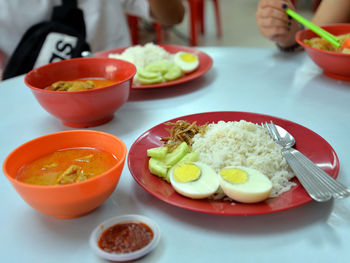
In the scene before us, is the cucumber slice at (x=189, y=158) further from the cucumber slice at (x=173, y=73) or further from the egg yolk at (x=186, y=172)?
the cucumber slice at (x=173, y=73)

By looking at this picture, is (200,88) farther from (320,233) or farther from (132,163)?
(320,233)

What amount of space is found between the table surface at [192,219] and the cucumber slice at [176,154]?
0.10 m

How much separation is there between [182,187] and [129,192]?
0.18 m

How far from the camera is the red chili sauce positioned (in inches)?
27.0

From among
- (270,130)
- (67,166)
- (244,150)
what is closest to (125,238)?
(67,166)

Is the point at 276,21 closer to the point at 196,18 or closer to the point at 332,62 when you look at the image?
the point at 332,62

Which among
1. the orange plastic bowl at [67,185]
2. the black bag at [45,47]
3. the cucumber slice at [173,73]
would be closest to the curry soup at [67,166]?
the orange plastic bowl at [67,185]

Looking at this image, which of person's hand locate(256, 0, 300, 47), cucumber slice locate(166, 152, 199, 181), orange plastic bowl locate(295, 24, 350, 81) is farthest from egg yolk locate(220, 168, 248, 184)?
person's hand locate(256, 0, 300, 47)

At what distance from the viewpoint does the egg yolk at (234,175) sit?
2.60 ft

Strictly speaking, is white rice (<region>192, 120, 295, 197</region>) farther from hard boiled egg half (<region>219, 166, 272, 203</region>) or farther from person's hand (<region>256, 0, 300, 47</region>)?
person's hand (<region>256, 0, 300, 47</region>)

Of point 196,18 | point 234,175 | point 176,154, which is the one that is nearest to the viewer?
point 234,175

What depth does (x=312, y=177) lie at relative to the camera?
0.82 metres

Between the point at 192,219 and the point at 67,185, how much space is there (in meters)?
0.29

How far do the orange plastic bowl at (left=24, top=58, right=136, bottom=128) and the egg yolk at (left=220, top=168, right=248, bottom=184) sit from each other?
549mm
